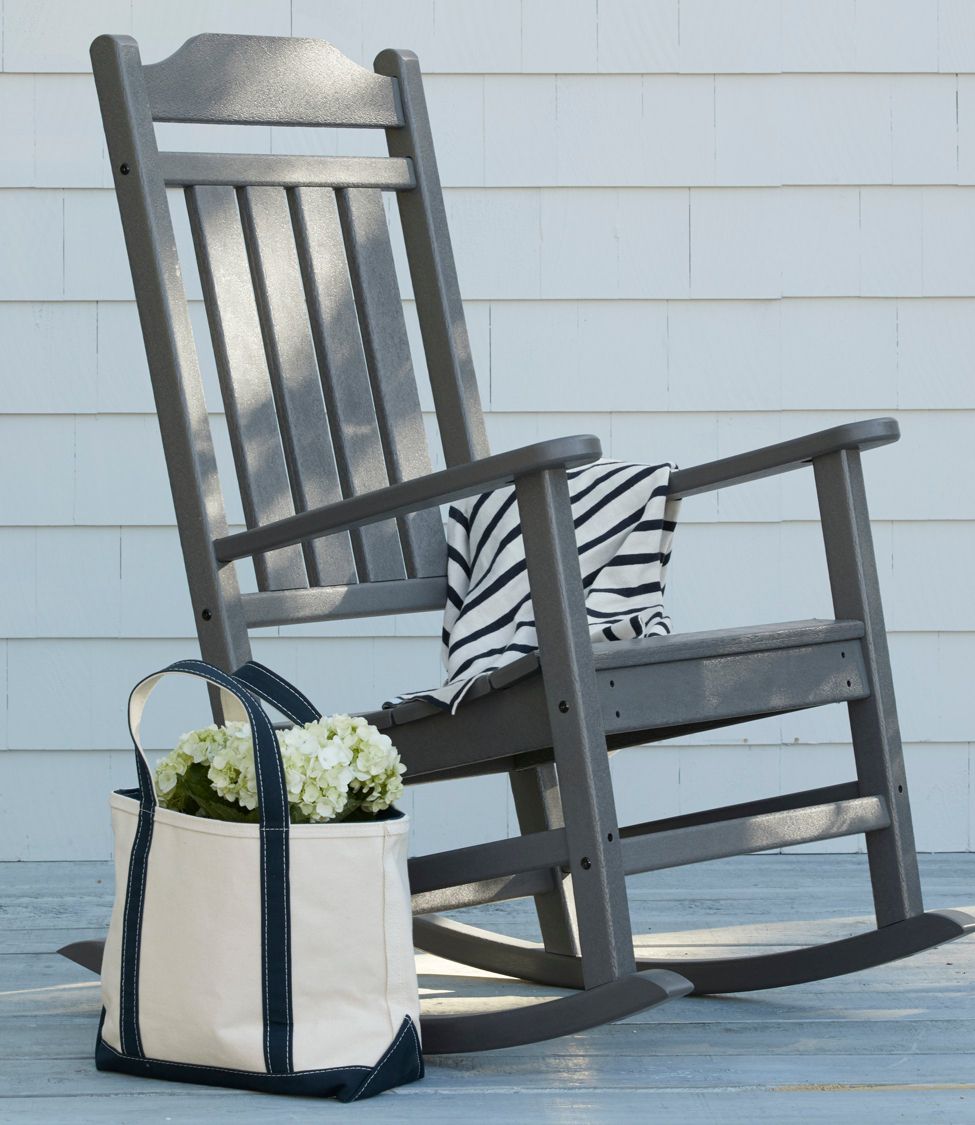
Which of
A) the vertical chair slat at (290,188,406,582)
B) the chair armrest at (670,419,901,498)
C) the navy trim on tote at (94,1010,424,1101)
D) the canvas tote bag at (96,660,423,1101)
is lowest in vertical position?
the navy trim on tote at (94,1010,424,1101)

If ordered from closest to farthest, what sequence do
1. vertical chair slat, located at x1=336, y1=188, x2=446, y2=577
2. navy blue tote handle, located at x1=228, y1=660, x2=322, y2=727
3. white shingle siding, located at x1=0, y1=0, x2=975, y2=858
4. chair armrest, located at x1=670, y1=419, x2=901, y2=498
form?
navy blue tote handle, located at x1=228, y1=660, x2=322, y2=727 → chair armrest, located at x1=670, y1=419, x2=901, y2=498 → vertical chair slat, located at x1=336, y1=188, x2=446, y2=577 → white shingle siding, located at x1=0, y1=0, x2=975, y2=858

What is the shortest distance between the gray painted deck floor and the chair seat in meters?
0.27

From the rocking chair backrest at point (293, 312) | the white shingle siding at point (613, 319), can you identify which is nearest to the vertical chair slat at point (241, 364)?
the rocking chair backrest at point (293, 312)

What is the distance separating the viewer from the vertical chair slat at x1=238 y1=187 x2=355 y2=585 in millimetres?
1587

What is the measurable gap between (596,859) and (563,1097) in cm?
19

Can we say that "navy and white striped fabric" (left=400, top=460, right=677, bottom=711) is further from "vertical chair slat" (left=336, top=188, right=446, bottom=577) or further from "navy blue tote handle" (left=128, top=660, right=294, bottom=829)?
"navy blue tote handle" (left=128, top=660, right=294, bottom=829)

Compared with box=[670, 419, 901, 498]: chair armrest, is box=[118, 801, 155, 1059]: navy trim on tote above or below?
below

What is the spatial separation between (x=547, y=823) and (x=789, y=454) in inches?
19.1

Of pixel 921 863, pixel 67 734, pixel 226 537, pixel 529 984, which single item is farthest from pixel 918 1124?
pixel 67 734

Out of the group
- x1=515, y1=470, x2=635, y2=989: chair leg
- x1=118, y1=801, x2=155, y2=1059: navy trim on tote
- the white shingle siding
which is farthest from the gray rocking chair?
the white shingle siding

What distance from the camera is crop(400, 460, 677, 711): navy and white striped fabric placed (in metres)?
1.47

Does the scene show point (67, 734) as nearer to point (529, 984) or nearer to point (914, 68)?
point (529, 984)

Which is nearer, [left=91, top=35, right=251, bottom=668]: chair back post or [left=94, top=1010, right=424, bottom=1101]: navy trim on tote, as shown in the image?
[left=94, top=1010, right=424, bottom=1101]: navy trim on tote

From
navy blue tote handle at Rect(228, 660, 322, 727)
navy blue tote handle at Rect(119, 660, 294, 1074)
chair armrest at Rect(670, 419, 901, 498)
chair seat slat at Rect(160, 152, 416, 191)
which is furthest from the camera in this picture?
chair seat slat at Rect(160, 152, 416, 191)
